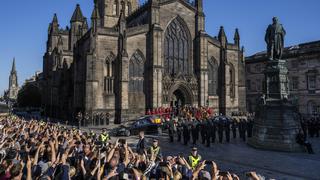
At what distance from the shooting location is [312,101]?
142 ft

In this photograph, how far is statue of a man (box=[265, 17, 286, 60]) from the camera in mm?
18844

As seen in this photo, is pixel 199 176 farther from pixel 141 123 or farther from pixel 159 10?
pixel 159 10

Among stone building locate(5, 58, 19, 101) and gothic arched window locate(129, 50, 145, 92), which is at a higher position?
stone building locate(5, 58, 19, 101)

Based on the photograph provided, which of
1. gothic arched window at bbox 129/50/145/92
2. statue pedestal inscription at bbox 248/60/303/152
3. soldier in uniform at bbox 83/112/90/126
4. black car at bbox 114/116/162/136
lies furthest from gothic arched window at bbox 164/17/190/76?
statue pedestal inscription at bbox 248/60/303/152

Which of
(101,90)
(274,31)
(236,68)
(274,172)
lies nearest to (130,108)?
(101,90)

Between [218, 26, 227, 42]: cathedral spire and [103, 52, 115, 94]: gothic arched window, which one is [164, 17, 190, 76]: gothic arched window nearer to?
[218, 26, 227, 42]: cathedral spire

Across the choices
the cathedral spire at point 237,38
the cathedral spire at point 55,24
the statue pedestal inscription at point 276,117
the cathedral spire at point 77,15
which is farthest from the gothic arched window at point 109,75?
A: the cathedral spire at point 55,24

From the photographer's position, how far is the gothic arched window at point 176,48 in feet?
120

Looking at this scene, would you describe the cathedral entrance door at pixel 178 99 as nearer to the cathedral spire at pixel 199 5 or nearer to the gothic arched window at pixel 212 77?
the gothic arched window at pixel 212 77

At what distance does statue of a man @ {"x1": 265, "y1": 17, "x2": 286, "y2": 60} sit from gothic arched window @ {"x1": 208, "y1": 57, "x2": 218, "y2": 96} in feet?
65.5

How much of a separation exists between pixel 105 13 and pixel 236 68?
24.2 meters

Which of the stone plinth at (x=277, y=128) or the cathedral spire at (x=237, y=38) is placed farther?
the cathedral spire at (x=237, y=38)

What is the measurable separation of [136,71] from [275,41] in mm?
18390

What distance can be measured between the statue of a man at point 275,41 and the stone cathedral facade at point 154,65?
1658cm
